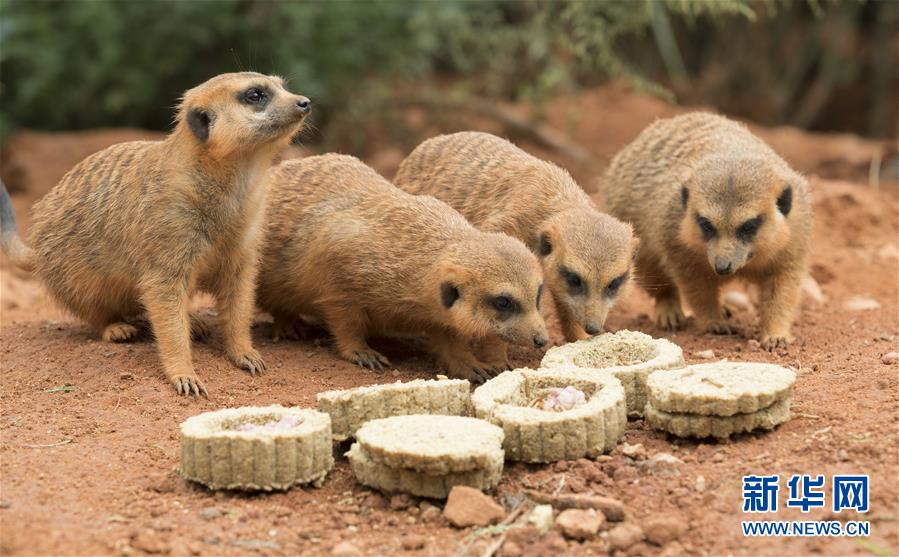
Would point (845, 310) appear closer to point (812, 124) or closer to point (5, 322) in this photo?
point (5, 322)

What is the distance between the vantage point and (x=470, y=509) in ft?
13.1

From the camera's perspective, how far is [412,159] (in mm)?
7223

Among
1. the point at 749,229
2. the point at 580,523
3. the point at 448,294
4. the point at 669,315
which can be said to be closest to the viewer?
the point at 580,523

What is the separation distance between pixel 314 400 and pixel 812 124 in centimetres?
1213

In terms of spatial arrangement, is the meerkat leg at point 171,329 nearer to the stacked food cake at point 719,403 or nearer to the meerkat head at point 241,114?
the meerkat head at point 241,114

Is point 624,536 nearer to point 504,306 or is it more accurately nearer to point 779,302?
point 504,306

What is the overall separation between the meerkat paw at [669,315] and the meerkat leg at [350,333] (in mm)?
2050

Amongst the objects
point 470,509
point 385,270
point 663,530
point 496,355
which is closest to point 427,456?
point 470,509

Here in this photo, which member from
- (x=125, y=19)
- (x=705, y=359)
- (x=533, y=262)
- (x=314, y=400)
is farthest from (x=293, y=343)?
(x=125, y=19)

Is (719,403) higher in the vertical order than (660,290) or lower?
higher

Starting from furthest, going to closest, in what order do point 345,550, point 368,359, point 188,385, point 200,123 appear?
1. point 368,359
2. point 200,123
3. point 188,385
4. point 345,550

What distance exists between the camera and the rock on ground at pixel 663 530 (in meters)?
3.78

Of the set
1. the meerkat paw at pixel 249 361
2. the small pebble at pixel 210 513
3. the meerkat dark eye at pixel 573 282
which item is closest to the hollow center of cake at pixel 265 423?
the small pebble at pixel 210 513

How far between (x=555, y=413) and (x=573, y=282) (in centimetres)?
156
